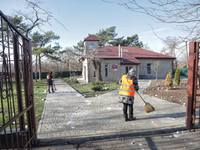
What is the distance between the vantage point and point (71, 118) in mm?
5891

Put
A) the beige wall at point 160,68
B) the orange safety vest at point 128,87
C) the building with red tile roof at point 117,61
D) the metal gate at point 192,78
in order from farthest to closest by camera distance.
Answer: the beige wall at point 160,68 < the building with red tile roof at point 117,61 < the orange safety vest at point 128,87 < the metal gate at point 192,78

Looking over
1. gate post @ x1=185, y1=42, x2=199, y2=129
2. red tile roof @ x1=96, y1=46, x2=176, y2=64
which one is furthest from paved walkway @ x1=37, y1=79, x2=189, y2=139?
red tile roof @ x1=96, y1=46, x2=176, y2=64

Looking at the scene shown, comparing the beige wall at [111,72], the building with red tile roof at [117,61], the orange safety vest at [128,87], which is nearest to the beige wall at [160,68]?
the building with red tile roof at [117,61]

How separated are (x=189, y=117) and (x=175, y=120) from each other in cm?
72

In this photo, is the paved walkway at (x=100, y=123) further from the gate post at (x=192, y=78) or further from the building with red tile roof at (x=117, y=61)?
the building with red tile roof at (x=117, y=61)

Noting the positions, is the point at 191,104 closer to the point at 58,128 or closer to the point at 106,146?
the point at 106,146

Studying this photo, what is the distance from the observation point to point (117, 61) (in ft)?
74.5

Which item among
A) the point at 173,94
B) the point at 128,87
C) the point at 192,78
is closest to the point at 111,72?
the point at 173,94

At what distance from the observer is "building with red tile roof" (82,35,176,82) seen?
22078 mm

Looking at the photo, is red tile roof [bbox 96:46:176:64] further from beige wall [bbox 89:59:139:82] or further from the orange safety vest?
the orange safety vest

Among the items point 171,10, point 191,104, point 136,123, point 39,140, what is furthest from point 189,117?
point 39,140

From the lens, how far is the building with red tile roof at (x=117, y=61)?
869 inches

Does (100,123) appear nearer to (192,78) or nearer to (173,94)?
(192,78)

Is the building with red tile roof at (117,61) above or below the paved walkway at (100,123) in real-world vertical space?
above
